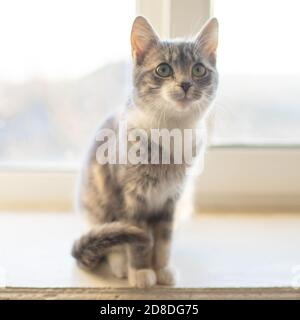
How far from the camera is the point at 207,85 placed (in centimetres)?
104

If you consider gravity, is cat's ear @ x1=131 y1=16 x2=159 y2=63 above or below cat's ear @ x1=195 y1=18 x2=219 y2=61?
below

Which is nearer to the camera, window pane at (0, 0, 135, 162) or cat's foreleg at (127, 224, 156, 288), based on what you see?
cat's foreleg at (127, 224, 156, 288)

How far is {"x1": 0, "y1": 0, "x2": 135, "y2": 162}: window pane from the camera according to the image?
134 cm

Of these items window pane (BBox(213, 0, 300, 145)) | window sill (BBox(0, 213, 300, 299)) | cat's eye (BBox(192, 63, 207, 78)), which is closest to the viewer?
window sill (BBox(0, 213, 300, 299))

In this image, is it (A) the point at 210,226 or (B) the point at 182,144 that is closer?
(B) the point at 182,144

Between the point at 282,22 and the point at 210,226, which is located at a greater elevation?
the point at 282,22

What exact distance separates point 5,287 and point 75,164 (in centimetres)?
58

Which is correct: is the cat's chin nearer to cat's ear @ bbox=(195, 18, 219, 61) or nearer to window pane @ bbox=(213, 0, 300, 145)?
cat's ear @ bbox=(195, 18, 219, 61)

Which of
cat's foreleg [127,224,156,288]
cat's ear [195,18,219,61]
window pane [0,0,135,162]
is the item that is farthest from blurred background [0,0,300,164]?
cat's foreleg [127,224,156,288]

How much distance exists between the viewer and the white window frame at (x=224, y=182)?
139 cm

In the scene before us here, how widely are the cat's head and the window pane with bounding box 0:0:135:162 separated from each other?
0.28 meters

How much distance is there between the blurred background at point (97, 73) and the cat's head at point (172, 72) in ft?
0.84
